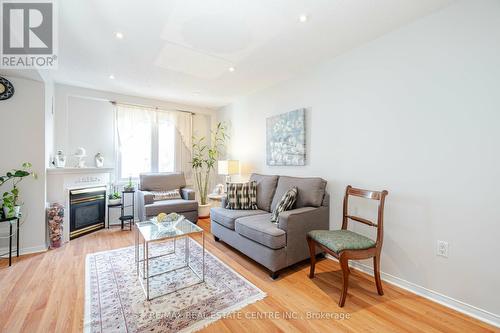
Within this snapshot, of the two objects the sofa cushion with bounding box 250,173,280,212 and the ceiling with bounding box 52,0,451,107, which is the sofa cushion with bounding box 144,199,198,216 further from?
the ceiling with bounding box 52,0,451,107

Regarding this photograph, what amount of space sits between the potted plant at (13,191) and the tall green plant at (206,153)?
2.65m

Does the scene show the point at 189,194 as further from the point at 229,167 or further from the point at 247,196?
the point at 247,196

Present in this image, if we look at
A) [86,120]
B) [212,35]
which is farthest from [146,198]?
[212,35]

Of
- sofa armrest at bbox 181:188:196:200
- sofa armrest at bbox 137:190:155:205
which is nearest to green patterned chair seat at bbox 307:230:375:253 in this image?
sofa armrest at bbox 181:188:196:200

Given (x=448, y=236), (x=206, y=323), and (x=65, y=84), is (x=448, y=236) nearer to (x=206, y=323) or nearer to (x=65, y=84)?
(x=206, y=323)

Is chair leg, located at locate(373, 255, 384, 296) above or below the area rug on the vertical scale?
above

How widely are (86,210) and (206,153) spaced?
8.40 ft

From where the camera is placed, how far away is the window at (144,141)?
4.26m

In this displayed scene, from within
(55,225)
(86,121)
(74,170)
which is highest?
(86,121)

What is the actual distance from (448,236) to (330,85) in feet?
6.49

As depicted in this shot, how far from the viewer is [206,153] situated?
527cm

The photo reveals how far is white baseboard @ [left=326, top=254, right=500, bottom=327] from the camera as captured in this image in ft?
5.34

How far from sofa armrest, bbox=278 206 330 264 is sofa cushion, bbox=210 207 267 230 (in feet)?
2.32

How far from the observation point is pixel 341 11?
1856 millimetres
